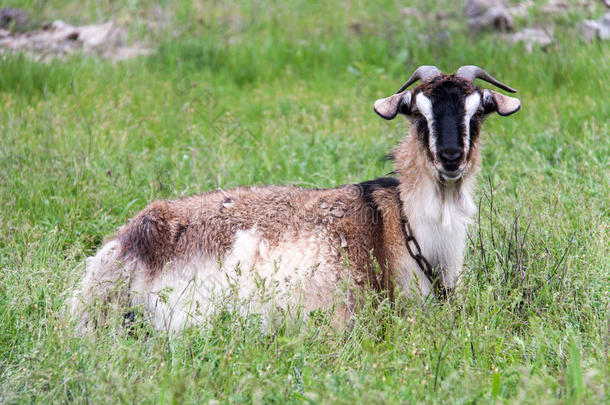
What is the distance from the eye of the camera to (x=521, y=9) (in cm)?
1064

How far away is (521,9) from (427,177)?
7.41 metres

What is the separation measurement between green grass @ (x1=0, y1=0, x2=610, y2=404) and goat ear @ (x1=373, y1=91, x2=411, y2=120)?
0.96 meters

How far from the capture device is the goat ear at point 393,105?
436 cm

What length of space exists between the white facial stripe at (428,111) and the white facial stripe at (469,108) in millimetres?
195

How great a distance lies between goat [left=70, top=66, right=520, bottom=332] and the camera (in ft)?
13.3

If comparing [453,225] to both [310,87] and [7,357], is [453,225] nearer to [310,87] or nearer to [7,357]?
[7,357]

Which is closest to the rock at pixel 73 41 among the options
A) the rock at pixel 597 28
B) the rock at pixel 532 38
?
the rock at pixel 532 38

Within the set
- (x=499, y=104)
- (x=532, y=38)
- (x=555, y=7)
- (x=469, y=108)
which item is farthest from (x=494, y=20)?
(x=469, y=108)

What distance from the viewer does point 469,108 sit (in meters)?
4.12

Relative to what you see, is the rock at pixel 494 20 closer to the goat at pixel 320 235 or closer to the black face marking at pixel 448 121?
the goat at pixel 320 235

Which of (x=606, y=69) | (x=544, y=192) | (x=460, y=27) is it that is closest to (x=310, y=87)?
(x=460, y=27)

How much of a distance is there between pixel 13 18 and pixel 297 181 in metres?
6.96

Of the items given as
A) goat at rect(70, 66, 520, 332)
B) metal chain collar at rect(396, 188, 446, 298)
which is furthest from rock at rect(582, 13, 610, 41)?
metal chain collar at rect(396, 188, 446, 298)

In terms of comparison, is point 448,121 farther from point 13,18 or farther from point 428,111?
point 13,18
